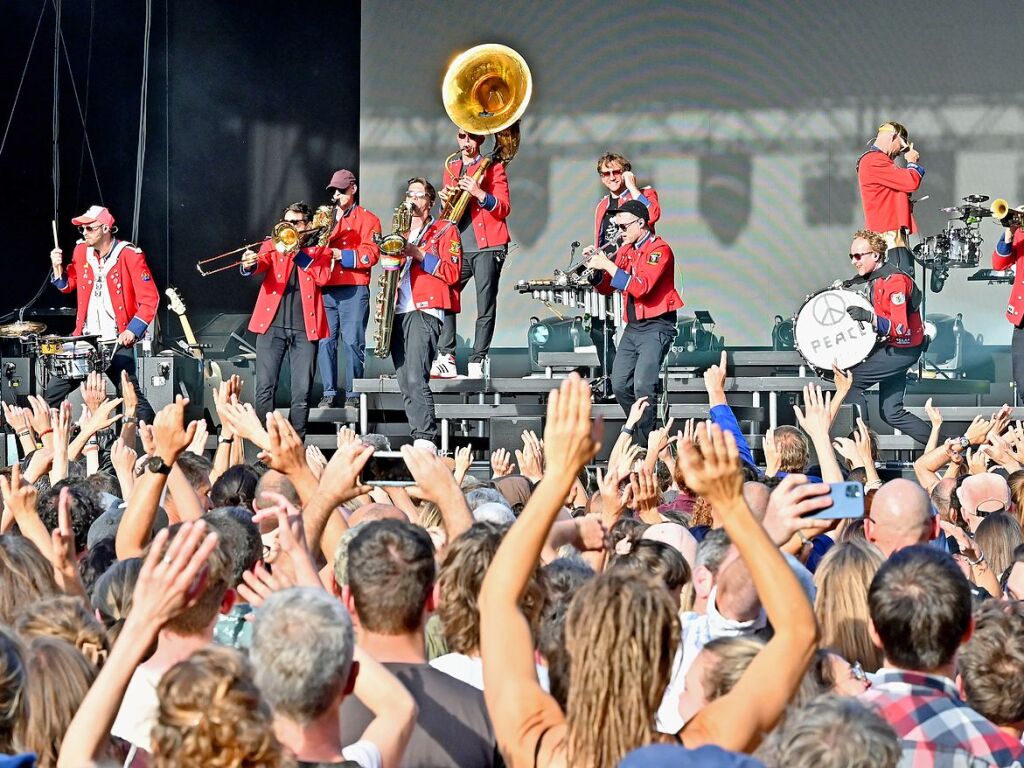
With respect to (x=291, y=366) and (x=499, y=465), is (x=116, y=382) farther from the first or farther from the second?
(x=499, y=465)

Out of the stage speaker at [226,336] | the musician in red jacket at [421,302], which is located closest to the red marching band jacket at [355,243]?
the musician in red jacket at [421,302]

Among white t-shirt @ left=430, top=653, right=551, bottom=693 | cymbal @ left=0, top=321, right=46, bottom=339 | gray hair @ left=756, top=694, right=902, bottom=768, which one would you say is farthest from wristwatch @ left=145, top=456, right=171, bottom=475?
cymbal @ left=0, top=321, right=46, bottom=339

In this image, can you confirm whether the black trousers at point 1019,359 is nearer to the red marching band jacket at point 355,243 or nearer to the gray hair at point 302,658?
the red marching band jacket at point 355,243

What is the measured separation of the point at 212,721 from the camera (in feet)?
6.26

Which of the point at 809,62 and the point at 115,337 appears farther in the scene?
the point at 809,62

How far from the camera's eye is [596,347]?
10.9 meters

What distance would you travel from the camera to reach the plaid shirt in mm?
2473

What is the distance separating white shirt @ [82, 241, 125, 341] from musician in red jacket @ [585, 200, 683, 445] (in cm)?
335

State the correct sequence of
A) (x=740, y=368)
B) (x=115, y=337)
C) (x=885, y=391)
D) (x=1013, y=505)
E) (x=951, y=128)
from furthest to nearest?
1. (x=951, y=128)
2. (x=740, y=368)
3. (x=115, y=337)
4. (x=885, y=391)
5. (x=1013, y=505)

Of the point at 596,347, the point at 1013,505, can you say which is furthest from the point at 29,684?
the point at 596,347

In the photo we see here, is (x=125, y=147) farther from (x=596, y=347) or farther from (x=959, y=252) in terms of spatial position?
(x=959, y=252)

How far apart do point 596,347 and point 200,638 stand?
828 cm

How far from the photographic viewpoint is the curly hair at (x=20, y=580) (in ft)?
10.6

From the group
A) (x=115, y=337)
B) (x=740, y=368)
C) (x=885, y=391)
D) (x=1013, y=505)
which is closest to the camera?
(x=1013, y=505)
